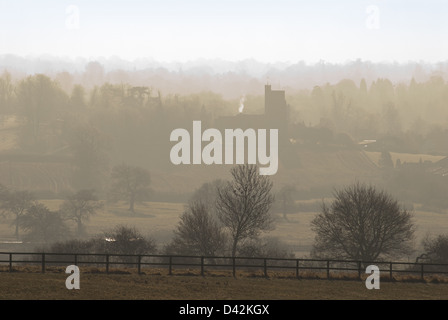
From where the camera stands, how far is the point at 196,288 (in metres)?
38.5

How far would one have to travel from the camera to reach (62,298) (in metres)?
34.5

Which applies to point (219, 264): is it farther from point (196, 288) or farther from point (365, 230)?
point (365, 230)

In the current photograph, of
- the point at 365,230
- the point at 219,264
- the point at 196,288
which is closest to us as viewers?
the point at 196,288

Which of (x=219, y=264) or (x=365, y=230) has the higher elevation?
(x=365, y=230)

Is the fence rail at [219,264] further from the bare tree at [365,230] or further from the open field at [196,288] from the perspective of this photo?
the bare tree at [365,230]

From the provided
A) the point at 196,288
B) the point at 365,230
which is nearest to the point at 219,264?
the point at 196,288

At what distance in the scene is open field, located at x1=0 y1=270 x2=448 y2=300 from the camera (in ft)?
118

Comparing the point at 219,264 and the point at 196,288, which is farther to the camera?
the point at 219,264

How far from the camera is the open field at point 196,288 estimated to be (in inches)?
1414

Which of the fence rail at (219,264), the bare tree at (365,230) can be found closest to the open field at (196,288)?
the fence rail at (219,264)
